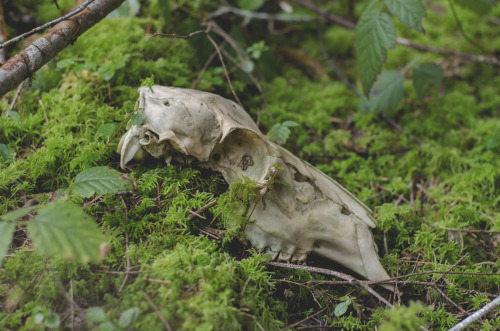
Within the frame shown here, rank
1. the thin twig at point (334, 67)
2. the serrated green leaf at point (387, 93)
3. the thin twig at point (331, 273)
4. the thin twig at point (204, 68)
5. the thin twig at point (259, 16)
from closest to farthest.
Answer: the thin twig at point (331, 273), the thin twig at point (204, 68), the serrated green leaf at point (387, 93), the thin twig at point (334, 67), the thin twig at point (259, 16)

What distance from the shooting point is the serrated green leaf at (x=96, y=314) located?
175 cm

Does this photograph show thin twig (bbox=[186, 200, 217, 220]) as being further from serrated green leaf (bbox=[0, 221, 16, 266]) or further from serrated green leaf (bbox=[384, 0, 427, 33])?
serrated green leaf (bbox=[384, 0, 427, 33])

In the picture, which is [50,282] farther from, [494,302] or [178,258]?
[494,302]

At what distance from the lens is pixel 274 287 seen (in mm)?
2104

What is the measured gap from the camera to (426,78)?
383 centimetres

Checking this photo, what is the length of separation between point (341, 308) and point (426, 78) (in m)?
2.68

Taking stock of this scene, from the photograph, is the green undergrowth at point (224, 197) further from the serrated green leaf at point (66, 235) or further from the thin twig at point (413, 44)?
the serrated green leaf at point (66, 235)

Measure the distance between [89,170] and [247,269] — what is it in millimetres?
1050

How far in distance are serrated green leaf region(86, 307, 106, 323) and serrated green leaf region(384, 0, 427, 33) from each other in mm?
2752

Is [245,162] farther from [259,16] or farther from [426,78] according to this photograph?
[259,16]

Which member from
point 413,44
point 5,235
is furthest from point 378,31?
point 5,235

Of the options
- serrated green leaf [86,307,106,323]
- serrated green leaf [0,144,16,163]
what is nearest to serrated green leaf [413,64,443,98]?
serrated green leaf [86,307,106,323]

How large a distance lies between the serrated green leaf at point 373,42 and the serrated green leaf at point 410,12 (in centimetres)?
11

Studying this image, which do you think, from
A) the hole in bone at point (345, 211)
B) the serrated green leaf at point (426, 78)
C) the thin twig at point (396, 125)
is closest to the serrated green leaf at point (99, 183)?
the hole in bone at point (345, 211)
